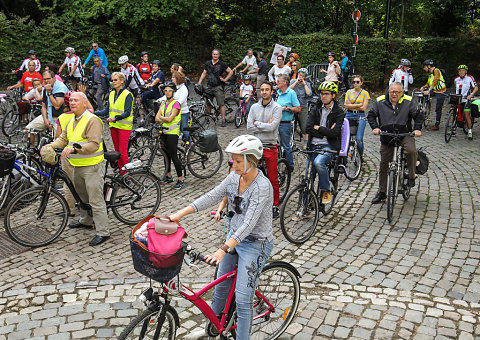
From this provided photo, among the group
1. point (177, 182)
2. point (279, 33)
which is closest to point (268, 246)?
point (177, 182)

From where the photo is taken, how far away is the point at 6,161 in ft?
22.5

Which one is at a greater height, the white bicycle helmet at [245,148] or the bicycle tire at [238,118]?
the white bicycle helmet at [245,148]

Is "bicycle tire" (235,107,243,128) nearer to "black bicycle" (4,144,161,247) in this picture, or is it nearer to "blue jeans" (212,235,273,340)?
"black bicycle" (4,144,161,247)

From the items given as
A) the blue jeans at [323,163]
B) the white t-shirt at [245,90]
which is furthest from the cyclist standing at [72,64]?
the blue jeans at [323,163]

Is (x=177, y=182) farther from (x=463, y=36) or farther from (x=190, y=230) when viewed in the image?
(x=463, y=36)

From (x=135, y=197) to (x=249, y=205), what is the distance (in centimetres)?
408

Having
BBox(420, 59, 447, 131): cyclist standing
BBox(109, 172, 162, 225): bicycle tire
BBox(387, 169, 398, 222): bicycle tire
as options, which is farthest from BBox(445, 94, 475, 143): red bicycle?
BBox(109, 172, 162, 225): bicycle tire

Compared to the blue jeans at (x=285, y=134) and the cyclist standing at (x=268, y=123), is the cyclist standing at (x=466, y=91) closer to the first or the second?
the blue jeans at (x=285, y=134)

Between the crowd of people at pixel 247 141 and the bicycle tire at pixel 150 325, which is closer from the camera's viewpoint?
the bicycle tire at pixel 150 325

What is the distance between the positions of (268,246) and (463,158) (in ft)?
28.3

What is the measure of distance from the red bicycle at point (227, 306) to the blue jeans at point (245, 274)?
0.33ft

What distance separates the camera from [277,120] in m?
7.39

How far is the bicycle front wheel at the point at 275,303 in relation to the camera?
14.4 ft

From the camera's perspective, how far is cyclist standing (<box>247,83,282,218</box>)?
7355 mm
